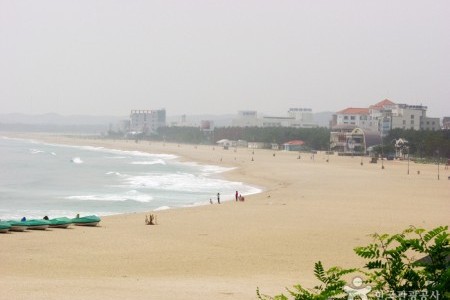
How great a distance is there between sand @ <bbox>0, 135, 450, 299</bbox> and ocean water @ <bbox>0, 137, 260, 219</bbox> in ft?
12.5

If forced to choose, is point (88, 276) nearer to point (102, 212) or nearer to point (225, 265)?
point (225, 265)

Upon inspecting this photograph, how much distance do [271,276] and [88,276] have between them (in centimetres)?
400

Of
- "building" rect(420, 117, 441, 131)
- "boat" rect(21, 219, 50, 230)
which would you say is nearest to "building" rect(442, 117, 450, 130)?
"building" rect(420, 117, 441, 131)

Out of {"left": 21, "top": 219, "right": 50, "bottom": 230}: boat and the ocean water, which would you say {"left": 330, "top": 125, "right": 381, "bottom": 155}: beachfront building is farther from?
{"left": 21, "top": 219, "right": 50, "bottom": 230}: boat

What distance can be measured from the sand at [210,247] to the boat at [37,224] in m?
0.54

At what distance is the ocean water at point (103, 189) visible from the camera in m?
32.5

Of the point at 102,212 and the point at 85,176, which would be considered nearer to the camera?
the point at 102,212

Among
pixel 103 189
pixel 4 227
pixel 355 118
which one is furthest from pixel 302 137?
pixel 4 227

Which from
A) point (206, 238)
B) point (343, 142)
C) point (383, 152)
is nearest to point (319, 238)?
point (206, 238)

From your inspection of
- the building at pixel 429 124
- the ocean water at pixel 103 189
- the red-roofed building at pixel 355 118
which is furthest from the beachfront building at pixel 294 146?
the ocean water at pixel 103 189

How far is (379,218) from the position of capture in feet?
90.2

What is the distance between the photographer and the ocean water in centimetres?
3250

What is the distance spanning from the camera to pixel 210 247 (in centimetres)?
1959

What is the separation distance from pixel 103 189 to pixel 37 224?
20.6 meters
